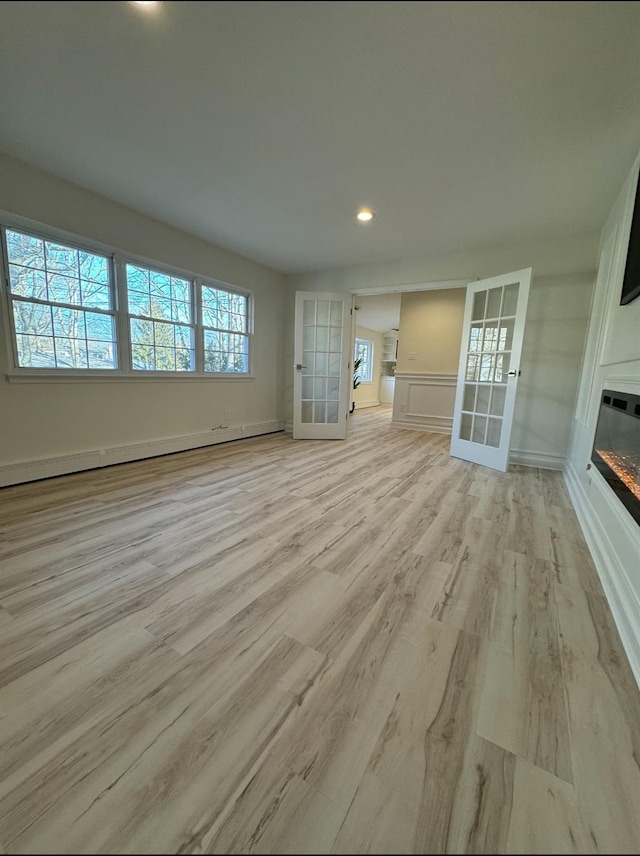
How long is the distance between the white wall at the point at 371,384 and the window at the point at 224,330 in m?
4.08

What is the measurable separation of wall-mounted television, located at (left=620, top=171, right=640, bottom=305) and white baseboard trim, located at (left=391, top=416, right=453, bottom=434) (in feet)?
11.7

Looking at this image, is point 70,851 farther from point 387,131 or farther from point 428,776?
→ point 387,131

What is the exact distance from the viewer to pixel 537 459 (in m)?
3.41

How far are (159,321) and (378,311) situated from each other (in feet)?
15.4

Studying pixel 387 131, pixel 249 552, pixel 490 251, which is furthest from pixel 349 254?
pixel 249 552

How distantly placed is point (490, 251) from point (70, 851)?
4274 mm

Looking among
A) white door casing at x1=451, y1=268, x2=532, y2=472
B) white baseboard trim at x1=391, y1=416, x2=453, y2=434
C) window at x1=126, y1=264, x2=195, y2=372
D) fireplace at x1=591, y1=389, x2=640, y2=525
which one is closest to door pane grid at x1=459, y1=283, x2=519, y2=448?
white door casing at x1=451, y1=268, x2=532, y2=472

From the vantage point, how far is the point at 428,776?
764mm

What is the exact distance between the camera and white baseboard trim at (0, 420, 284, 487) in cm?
247

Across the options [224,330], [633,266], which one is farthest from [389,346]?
[633,266]

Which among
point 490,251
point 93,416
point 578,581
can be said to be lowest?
point 578,581

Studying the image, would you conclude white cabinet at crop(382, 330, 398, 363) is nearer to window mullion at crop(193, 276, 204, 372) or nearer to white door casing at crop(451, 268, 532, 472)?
white door casing at crop(451, 268, 532, 472)

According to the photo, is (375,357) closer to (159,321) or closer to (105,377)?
(159,321)

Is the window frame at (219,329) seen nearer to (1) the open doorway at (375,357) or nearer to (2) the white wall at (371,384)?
(1) the open doorway at (375,357)
